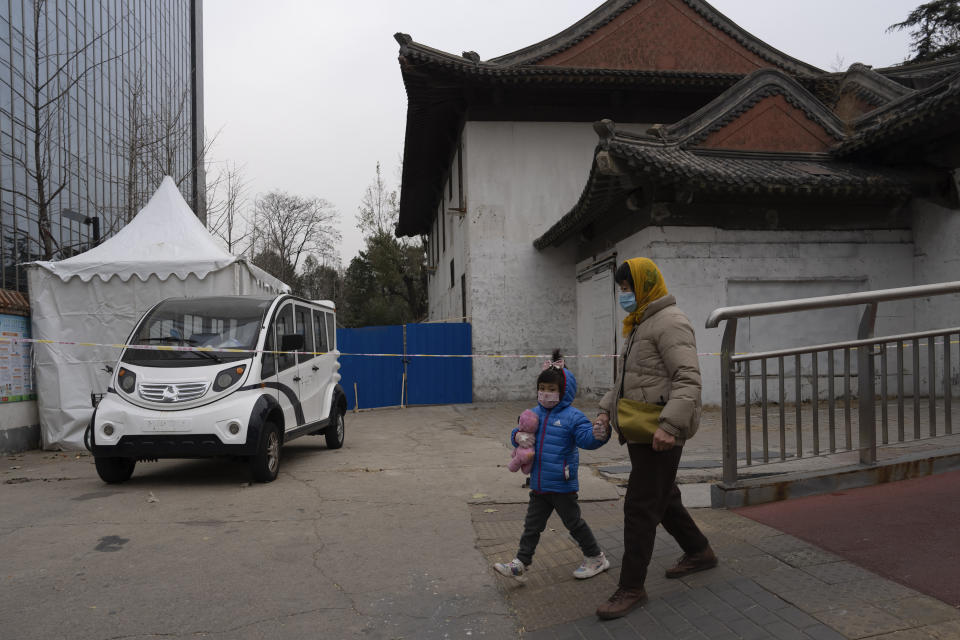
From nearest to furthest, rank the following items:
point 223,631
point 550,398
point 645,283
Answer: point 223,631 → point 645,283 → point 550,398

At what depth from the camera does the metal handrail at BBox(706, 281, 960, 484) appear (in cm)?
434

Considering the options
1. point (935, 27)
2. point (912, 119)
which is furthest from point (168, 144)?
point (935, 27)

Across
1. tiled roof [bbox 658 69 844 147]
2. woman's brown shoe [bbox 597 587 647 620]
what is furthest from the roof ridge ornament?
woman's brown shoe [bbox 597 587 647 620]

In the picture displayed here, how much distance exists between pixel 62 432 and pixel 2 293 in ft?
6.74

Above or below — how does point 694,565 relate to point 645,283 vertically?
below

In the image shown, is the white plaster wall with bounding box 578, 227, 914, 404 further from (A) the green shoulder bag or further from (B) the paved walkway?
(A) the green shoulder bag

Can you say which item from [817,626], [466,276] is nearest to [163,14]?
[466,276]

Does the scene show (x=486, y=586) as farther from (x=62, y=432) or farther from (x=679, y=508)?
(x=62, y=432)

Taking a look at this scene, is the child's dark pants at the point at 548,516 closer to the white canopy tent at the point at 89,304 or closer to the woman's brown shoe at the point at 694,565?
the woman's brown shoe at the point at 694,565

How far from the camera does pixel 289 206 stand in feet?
150

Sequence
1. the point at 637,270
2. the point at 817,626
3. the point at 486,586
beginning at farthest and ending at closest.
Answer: the point at 486,586, the point at 637,270, the point at 817,626

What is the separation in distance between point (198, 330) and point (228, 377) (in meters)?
0.85

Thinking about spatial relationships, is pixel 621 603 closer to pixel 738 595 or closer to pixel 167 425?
pixel 738 595

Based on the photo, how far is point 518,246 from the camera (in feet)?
55.3
